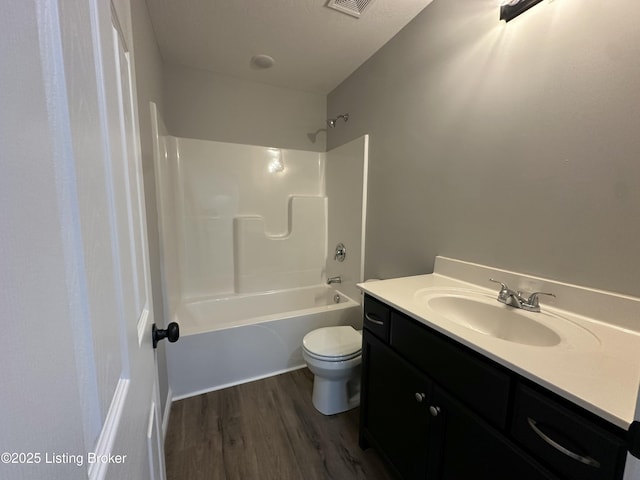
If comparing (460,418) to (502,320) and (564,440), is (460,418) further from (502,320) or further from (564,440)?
A: (502,320)

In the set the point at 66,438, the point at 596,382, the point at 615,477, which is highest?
the point at 66,438

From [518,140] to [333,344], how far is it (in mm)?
1438

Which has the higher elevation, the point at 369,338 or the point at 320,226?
the point at 320,226

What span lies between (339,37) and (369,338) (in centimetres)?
193

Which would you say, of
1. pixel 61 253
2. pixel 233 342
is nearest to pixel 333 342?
pixel 233 342

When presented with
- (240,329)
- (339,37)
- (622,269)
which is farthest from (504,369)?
(339,37)

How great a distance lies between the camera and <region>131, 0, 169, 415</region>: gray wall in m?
1.28

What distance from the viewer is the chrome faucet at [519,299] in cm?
103

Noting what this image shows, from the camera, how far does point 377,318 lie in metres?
1.20

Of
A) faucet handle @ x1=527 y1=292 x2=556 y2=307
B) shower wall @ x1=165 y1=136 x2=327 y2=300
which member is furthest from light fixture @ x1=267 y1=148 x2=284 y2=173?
faucet handle @ x1=527 y1=292 x2=556 y2=307

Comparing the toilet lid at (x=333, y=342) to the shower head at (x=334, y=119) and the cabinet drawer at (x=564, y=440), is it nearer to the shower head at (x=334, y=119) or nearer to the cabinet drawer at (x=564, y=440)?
the cabinet drawer at (x=564, y=440)

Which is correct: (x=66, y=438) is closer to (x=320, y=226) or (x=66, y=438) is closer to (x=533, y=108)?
(x=533, y=108)

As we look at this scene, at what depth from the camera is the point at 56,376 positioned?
0.76 feet

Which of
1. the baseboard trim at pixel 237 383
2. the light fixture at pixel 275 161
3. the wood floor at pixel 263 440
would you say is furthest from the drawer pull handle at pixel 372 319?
the light fixture at pixel 275 161
